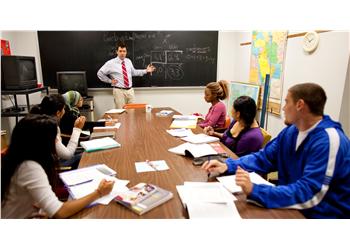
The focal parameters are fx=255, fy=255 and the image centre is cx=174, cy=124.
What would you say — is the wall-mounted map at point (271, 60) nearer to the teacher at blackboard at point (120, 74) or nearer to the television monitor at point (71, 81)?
the teacher at blackboard at point (120, 74)

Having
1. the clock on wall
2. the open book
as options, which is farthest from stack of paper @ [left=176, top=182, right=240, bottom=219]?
the clock on wall

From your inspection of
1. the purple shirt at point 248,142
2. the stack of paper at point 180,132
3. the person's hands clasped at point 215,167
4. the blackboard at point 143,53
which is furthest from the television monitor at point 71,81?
the person's hands clasped at point 215,167

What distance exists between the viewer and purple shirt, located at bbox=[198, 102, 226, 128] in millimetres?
2666

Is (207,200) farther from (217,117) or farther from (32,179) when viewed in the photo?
(217,117)

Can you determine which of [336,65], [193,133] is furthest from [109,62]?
[336,65]

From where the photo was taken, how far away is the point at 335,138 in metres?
1.03

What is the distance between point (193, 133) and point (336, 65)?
1.26 metres

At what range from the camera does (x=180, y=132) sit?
87.7 inches

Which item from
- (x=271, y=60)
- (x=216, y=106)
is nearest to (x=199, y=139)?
(x=216, y=106)

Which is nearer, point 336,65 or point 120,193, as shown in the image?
point 120,193

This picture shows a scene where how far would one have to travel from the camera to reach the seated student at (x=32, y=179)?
98 cm

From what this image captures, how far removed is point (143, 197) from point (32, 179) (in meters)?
0.44
